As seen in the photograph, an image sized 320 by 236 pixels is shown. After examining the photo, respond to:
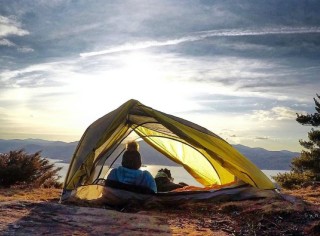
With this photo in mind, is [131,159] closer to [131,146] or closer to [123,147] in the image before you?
[131,146]

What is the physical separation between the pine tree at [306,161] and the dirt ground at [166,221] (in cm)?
1481

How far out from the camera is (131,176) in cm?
845

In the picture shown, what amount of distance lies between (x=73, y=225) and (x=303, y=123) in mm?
20744

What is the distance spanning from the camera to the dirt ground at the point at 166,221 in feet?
15.8

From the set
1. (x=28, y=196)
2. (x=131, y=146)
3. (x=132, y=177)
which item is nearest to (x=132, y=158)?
(x=131, y=146)

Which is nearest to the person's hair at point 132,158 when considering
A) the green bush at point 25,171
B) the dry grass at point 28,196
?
the dry grass at point 28,196

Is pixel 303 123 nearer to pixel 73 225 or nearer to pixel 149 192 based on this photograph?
pixel 149 192

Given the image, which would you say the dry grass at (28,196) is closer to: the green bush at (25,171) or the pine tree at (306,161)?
the green bush at (25,171)

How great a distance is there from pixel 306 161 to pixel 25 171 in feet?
52.1

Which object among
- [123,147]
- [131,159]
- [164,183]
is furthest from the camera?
[123,147]

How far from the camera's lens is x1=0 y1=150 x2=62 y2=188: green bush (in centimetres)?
1320

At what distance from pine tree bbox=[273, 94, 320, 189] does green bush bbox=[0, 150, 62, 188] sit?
42.4ft

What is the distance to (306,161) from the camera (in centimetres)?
2225

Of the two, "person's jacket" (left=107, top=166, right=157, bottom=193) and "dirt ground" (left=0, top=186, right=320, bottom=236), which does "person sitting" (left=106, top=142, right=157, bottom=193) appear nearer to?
"person's jacket" (left=107, top=166, right=157, bottom=193)
